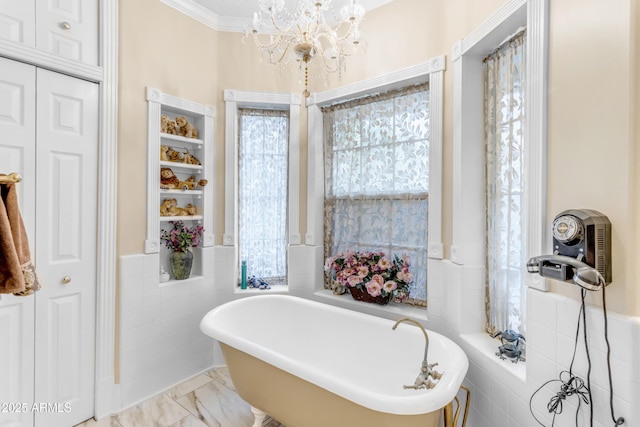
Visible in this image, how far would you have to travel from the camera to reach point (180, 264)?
259 centimetres

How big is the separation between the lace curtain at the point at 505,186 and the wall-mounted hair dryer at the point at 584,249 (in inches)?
23.6

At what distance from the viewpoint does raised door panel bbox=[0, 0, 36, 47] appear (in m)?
1.75

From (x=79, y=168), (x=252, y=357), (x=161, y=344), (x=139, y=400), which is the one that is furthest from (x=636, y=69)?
(x=139, y=400)

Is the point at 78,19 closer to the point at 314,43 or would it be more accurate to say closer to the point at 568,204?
the point at 314,43

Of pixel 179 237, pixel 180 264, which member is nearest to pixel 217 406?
pixel 180 264

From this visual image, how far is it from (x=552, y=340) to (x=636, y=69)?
1001 millimetres

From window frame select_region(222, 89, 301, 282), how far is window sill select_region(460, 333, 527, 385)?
60.7 inches

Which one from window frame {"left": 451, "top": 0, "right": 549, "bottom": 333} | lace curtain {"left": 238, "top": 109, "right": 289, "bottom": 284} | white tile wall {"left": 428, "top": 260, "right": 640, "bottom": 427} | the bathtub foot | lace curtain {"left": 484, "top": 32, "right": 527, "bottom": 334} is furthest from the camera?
lace curtain {"left": 238, "top": 109, "right": 289, "bottom": 284}

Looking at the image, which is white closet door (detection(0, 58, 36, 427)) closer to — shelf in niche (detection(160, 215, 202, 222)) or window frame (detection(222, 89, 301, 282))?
shelf in niche (detection(160, 215, 202, 222))

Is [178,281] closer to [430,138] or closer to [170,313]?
[170,313]

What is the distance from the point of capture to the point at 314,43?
1.98 metres

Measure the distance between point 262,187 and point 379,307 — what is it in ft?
4.89

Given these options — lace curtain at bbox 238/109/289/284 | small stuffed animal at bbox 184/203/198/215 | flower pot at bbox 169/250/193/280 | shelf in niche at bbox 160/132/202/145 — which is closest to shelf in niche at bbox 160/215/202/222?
small stuffed animal at bbox 184/203/198/215

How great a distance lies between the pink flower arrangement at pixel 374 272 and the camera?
7.97 feet
